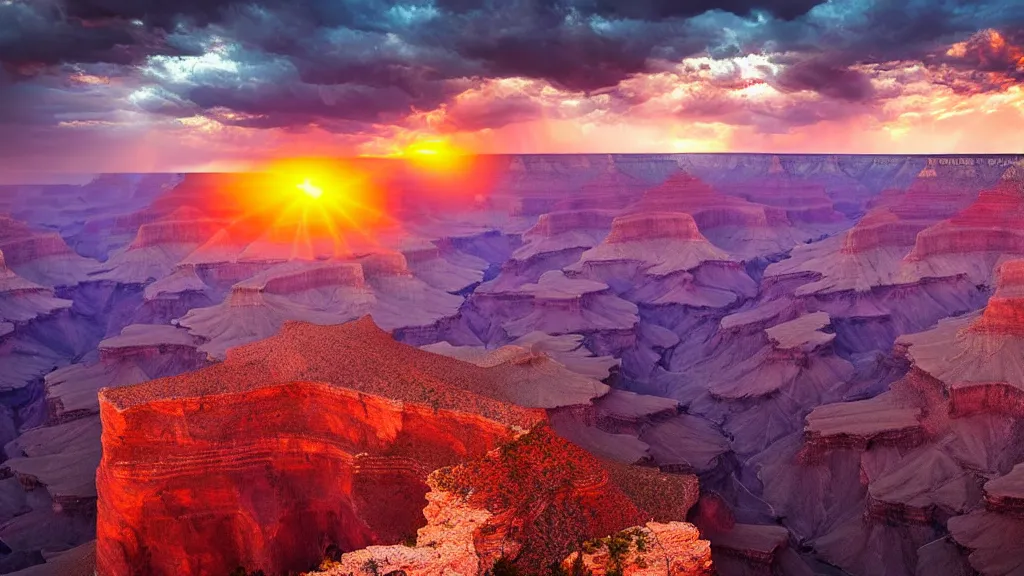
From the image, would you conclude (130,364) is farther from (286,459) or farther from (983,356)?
(983,356)

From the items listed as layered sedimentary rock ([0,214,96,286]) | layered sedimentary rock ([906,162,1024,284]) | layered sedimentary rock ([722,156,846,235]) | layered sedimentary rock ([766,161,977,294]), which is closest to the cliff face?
layered sedimentary rock ([766,161,977,294])

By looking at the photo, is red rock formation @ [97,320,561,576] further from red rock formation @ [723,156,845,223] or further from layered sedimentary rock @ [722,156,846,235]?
red rock formation @ [723,156,845,223]

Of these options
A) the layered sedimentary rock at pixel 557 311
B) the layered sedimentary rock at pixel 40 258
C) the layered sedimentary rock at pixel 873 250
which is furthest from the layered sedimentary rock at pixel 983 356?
the layered sedimentary rock at pixel 40 258

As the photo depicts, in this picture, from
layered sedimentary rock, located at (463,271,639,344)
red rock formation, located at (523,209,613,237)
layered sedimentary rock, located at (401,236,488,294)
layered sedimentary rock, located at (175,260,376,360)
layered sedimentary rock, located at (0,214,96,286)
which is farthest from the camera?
red rock formation, located at (523,209,613,237)

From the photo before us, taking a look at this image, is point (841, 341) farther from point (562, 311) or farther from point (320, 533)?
point (320, 533)

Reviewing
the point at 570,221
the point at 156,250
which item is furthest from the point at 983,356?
the point at 156,250

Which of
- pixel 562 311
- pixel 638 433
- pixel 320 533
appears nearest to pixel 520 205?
Answer: pixel 562 311

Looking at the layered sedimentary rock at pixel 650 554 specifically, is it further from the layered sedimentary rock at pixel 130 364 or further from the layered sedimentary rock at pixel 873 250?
the layered sedimentary rock at pixel 873 250

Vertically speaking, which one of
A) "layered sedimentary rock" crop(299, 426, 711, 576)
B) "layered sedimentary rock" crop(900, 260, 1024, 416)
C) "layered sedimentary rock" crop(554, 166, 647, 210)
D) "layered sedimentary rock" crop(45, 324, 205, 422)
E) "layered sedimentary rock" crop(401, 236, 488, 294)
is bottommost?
"layered sedimentary rock" crop(45, 324, 205, 422)
